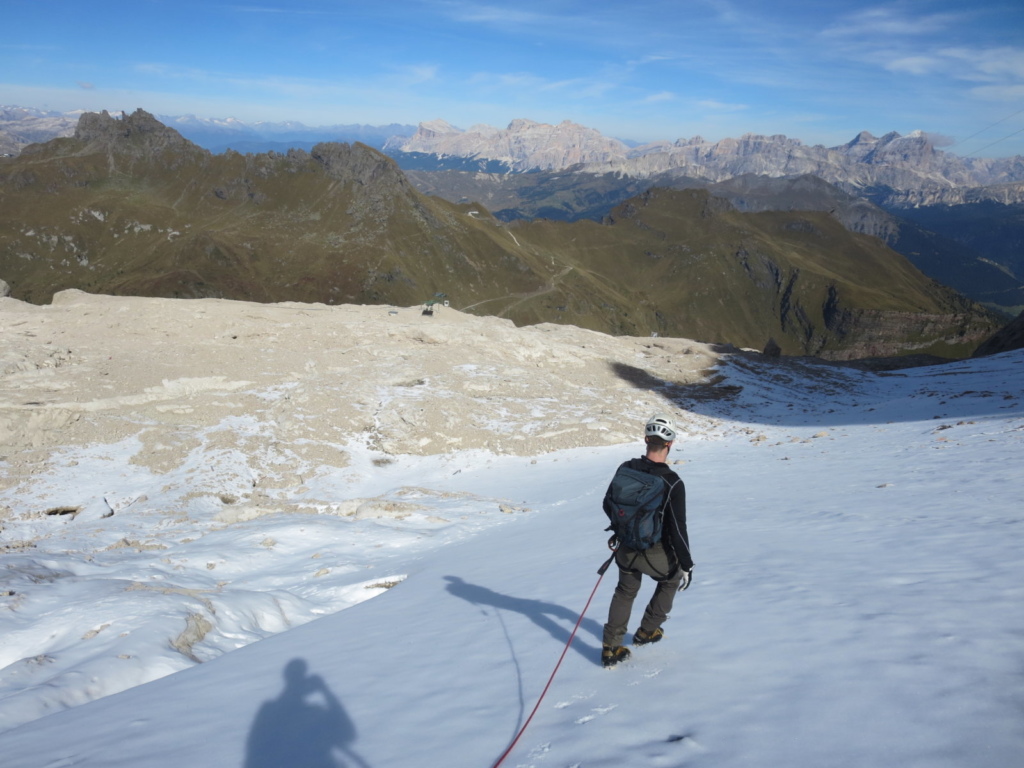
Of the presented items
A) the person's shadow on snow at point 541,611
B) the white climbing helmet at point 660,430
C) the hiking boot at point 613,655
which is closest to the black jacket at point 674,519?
the white climbing helmet at point 660,430

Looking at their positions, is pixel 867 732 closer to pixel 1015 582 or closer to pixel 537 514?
pixel 1015 582

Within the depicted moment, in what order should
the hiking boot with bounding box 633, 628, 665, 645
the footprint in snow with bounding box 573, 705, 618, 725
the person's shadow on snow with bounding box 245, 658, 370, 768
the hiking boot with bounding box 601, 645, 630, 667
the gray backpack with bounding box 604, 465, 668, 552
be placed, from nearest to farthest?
→ the footprint in snow with bounding box 573, 705, 618, 725 < the person's shadow on snow with bounding box 245, 658, 370, 768 < the gray backpack with bounding box 604, 465, 668, 552 < the hiking boot with bounding box 601, 645, 630, 667 < the hiking boot with bounding box 633, 628, 665, 645

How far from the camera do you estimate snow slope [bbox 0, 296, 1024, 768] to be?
4.67 meters

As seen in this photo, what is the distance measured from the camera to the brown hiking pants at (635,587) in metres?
6.21

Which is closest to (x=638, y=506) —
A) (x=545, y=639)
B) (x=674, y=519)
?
(x=674, y=519)

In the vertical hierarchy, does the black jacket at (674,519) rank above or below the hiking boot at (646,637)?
above

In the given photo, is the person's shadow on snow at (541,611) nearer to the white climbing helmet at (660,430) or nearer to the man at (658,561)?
the man at (658,561)

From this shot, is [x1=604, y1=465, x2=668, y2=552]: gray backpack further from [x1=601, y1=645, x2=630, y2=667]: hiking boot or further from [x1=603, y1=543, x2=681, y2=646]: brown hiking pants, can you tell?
[x1=601, y1=645, x2=630, y2=667]: hiking boot

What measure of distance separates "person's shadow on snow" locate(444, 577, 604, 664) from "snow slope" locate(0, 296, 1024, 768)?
0.16ft

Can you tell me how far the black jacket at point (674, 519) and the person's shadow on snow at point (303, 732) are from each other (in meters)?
3.59

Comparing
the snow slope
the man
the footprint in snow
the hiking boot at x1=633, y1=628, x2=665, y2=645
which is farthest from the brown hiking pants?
the footprint in snow

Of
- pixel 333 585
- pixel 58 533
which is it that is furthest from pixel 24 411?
pixel 333 585

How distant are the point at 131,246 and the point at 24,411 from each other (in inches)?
8181

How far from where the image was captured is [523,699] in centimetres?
589
